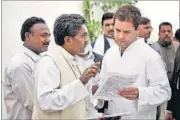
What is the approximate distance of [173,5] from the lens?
657 cm

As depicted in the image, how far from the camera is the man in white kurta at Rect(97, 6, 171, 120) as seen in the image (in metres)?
2.25

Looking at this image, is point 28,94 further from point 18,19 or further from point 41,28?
point 18,19

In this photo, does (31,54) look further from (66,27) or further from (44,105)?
(44,105)

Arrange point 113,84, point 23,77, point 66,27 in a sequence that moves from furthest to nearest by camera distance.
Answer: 1. point 23,77
2. point 113,84
3. point 66,27

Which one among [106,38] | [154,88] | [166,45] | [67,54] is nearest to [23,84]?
[67,54]

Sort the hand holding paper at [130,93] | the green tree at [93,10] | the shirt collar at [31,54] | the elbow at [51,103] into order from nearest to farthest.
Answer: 1. the elbow at [51,103]
2. the hand holding paper at [130,93]
3. the shirt collar at [31,54]
4. the green tree at [93,10]

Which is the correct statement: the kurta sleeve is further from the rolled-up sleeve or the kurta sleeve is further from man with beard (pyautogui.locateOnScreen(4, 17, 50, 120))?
man with beard (pyautogui.locateOnScreen(4, 17, 50, 120))

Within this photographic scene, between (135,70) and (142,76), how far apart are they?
6 cm

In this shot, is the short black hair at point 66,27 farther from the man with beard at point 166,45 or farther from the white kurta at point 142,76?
the man with beard at point 166,45

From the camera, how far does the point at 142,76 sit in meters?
2.30

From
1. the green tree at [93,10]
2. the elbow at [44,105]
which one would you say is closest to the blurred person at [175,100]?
the elbow at [44,105]

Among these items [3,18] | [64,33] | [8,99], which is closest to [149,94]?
[64,33]

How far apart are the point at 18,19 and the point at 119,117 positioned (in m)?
2.70

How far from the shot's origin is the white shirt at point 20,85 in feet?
8.45
